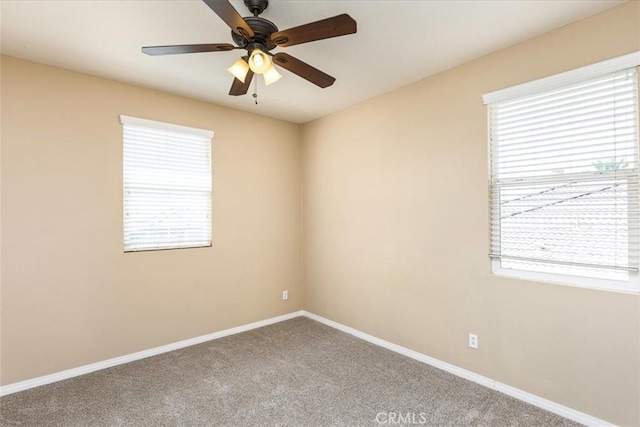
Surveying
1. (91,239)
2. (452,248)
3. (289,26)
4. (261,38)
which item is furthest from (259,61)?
(91,239)

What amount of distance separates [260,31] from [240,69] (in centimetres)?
28

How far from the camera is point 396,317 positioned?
10.5 feet

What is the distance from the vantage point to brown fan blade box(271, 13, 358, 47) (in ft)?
4.85

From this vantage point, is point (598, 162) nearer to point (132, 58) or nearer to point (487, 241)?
point (487, 241)

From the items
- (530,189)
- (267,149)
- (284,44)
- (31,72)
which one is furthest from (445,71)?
(31,72)

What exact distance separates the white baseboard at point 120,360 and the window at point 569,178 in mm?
2815

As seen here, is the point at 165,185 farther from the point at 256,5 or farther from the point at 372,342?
the point at 372,342

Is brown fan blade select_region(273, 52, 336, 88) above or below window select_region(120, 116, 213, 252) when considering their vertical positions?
above

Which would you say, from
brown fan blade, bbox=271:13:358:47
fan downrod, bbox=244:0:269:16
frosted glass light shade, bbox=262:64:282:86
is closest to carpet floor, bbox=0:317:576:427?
frosted glass light shade, bbox=262:64:282:86

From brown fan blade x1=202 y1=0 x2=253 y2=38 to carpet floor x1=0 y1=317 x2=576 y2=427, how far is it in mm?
2384

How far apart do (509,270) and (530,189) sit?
0.64 m

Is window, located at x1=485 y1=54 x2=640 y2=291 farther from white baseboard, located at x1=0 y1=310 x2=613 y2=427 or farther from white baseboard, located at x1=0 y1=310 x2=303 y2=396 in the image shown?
white baseboard, located at x1=0 y1=310 x2=303 y2=396

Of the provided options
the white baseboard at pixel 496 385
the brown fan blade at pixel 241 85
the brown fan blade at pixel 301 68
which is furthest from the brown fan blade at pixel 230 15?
the white baseboard at pixel 496 385

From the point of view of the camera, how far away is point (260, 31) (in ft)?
5.74
